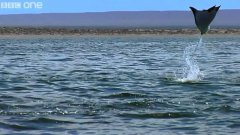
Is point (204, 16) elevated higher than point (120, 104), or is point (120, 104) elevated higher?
point (204, 16)

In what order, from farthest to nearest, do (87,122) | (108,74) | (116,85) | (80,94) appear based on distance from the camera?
1. (108,74)
2. (116,85)
3. (80,94)
4. (87,122)

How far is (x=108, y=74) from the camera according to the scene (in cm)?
3194

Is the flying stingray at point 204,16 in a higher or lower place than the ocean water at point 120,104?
higher

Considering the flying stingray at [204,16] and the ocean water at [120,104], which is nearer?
the ocean water at [120,104]

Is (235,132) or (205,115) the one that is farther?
(205,115)

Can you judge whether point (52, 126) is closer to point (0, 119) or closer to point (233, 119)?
point (0, 119)

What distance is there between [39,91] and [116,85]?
365 centimetres

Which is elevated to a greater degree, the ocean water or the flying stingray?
the flying stingray

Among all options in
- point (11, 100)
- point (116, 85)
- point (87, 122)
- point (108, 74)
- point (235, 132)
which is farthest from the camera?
point (108, 74)

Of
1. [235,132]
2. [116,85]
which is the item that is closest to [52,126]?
[235,132]

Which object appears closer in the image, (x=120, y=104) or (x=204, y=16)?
(x=120, y=104)

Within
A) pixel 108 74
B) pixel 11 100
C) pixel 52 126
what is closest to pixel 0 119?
pixel 52 126

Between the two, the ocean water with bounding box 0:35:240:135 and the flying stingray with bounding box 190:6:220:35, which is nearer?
the ocean water with bounding box 0:35:240:135

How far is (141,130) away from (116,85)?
10232mm
